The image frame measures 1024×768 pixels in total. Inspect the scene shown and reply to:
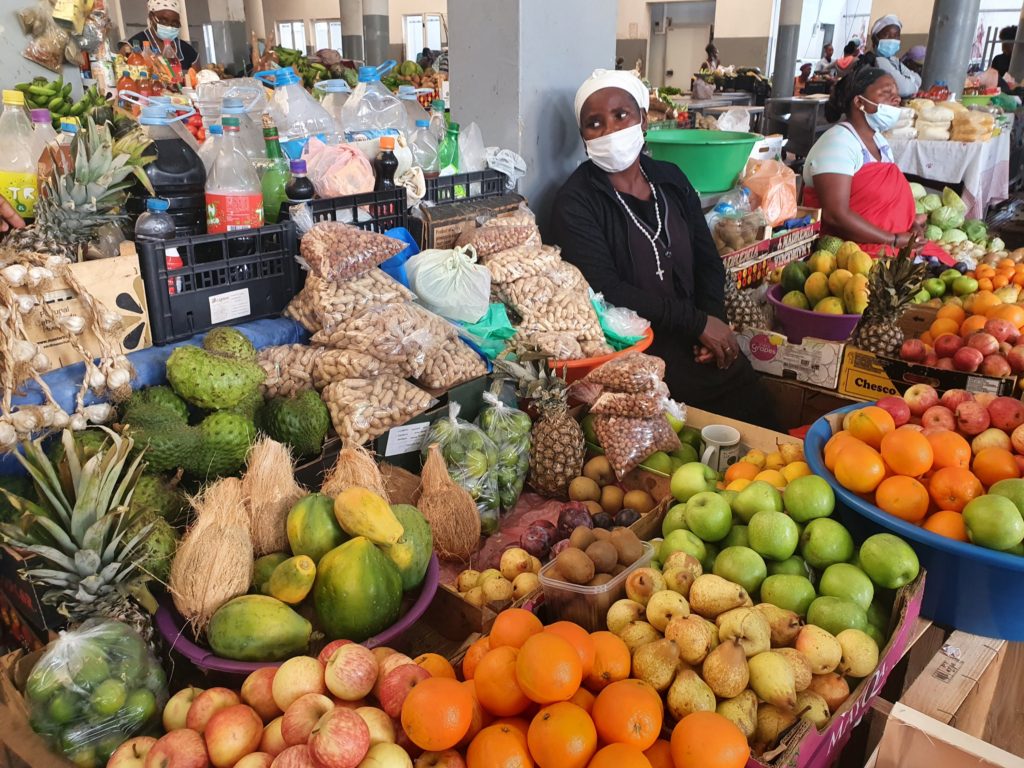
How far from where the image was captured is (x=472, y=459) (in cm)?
213

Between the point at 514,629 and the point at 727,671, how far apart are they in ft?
1.18

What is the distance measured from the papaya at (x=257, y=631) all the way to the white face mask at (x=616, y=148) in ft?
8.17

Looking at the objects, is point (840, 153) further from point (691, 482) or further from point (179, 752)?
point (179, 752)

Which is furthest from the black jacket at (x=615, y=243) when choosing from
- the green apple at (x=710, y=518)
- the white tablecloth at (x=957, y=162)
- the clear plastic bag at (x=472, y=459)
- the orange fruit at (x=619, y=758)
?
the white tablecloth at (x=957, y=162)

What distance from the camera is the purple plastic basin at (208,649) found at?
1350 mm

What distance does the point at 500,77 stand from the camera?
10.9ft

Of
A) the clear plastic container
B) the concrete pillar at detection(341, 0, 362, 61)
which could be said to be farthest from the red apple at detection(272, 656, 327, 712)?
the concrete pillar at detection(341, 0, 362, 61)

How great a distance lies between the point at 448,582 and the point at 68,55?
4.77m

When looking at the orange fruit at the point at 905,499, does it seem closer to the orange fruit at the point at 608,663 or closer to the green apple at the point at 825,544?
the green apple at the point at 825,544

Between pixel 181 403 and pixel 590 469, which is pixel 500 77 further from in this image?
pixel 181 403

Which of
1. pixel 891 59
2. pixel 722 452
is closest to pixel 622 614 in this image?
pixel 722 452

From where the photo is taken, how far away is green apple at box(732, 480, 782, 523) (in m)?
1.73

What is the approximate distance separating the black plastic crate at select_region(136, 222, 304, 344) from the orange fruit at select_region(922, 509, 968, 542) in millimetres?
1927

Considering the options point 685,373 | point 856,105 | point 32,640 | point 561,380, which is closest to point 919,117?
point 856,105
